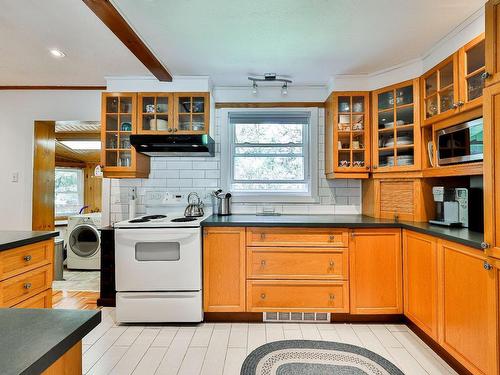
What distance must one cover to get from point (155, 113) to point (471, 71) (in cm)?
280

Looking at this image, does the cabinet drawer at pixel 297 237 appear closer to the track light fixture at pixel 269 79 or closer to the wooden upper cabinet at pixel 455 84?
the wooden upper cabinet at pixel 455 84

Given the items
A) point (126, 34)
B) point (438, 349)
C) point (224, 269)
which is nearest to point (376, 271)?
point (438, 349)

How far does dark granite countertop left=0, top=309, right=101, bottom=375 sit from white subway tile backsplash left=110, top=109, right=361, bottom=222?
2551 mm

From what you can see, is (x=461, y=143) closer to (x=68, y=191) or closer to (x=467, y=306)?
(x=467, y=306)

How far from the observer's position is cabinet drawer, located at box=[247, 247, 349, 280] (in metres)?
2.60

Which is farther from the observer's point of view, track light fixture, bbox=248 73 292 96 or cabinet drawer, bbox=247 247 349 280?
track light fixture, bbox=248 73 292 96

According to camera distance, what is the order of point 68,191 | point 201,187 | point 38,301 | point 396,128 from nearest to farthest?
point 38,301 < point 396,128 < point 201,187 < point 68,191

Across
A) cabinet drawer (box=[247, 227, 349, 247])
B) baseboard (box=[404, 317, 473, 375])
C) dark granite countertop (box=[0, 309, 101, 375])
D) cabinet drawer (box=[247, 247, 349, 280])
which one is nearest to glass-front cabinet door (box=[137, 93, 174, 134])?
cabinet drawer (box=[247, 227, 349, 247])

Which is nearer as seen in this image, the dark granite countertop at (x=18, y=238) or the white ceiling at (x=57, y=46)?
the dark granite countertop at (x=18, y=238)

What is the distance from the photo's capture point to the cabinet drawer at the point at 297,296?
259 cm

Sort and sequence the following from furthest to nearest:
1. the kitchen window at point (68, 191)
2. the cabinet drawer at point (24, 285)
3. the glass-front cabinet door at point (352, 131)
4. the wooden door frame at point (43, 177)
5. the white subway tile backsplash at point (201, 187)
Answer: the kitchen window at point (68, 191) → the wooden door frame at point (43, 177) → the white subway tile backsplash at point (201, 187) → the glass-front cabinet door at point (352, 131) → the cabinet drawer at point (24, 285)

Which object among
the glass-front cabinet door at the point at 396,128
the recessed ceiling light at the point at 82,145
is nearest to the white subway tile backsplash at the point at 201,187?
the glass-front cabinet door at the point at 396,128

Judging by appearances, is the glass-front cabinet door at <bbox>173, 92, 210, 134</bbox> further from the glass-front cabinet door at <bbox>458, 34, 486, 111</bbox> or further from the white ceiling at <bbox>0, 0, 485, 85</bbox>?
the glass-front cabinet door at <bbox>458, 34, 486, 111</bbox>

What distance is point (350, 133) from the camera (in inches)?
120
